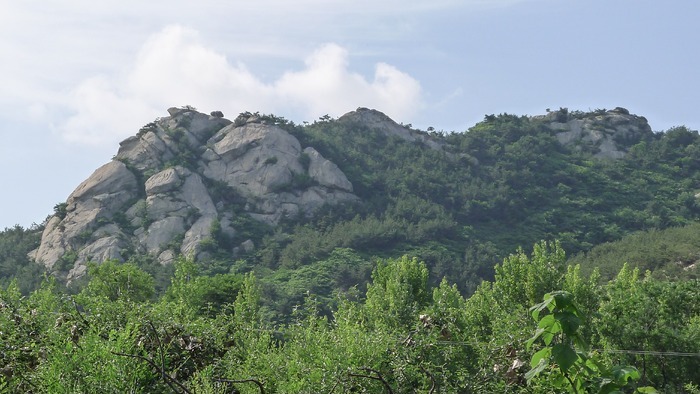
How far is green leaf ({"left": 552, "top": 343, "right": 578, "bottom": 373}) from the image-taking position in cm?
406

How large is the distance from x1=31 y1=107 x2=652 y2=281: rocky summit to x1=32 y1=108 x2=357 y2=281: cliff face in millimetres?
95

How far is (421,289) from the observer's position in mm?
34875

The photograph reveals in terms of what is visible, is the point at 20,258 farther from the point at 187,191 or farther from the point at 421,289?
the point at 421,289

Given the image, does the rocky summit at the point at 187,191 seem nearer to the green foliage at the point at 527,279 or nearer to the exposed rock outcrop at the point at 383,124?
the exposed rock outcrop at the point at 383,124

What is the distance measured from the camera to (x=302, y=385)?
510 inches

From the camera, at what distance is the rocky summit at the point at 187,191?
230ft

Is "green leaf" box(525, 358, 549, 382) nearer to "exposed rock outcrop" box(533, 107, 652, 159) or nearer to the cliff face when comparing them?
the cliff face

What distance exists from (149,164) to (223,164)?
6935mm

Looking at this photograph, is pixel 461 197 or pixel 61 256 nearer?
pixel 61 256

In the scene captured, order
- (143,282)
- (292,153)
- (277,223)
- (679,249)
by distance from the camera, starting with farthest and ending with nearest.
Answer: (292,153) → (277,223) → (679,249) → (143,282)

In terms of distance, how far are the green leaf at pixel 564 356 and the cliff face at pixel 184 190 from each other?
212ft

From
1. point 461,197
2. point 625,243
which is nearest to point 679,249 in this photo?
point 625,243

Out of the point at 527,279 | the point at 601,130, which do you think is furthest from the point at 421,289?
the point at 601,130

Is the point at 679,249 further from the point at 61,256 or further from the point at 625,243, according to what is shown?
the point at 61,256
